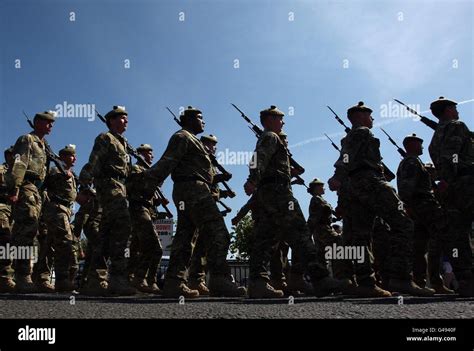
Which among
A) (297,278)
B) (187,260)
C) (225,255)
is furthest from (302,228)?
(297,278)

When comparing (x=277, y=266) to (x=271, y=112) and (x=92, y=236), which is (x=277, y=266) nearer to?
(x=271, y=112)

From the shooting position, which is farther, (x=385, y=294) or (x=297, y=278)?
(x=297, y=278)

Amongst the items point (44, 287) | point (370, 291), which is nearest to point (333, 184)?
point (370, 291)

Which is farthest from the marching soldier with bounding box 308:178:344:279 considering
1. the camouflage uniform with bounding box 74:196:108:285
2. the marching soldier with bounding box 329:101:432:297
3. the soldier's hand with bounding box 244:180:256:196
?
the camouflage uniform with bounding box 74:196:108:285

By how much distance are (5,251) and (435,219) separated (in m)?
6.93

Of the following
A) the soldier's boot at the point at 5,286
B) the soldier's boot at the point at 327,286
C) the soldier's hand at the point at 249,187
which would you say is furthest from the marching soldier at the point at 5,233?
the soldier's boot at the point at 327,286

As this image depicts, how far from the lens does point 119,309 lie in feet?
14.8

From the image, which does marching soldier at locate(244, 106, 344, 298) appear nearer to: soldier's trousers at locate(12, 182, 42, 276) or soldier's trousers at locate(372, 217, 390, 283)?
soldier's trousers at locate(372, 217, 390, 283)

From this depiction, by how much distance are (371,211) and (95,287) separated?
13.2 ft

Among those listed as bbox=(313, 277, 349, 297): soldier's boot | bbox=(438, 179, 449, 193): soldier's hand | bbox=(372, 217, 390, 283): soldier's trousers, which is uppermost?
bbox=(438, 179, 449, 193): soldier's hand

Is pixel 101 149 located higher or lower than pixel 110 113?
lower

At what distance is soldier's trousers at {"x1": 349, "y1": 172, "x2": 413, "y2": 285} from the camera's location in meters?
6.27

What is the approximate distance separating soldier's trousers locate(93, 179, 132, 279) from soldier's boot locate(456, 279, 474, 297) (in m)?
4.52
